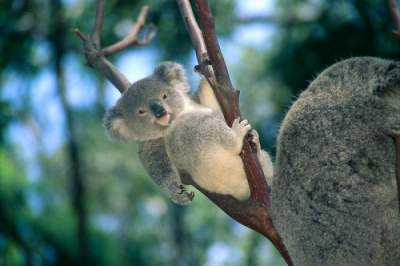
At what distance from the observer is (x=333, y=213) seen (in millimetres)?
3959

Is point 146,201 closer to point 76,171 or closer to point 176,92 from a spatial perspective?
point 76,171

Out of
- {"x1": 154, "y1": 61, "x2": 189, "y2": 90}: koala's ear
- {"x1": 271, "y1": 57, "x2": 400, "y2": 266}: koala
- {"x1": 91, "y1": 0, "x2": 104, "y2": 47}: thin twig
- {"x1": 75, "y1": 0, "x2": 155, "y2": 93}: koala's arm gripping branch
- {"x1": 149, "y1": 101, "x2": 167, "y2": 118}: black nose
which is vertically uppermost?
{"x1": 91, "y1": 0, "x2": 104, "y2": 47}: thin twig

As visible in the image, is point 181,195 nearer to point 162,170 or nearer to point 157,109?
point 162,170

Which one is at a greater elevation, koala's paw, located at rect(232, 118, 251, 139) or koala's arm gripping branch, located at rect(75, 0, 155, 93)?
koala's arm gripping branch, located at rect(75, 0, 155, 93)

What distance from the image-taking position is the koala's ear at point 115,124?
6051 millimetres

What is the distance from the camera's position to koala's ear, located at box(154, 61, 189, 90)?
6.37 m

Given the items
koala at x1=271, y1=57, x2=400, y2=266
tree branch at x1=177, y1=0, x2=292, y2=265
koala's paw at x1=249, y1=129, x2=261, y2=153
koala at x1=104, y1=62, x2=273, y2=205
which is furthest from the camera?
koala at x1=104, y1=62, x2=273, y2=205

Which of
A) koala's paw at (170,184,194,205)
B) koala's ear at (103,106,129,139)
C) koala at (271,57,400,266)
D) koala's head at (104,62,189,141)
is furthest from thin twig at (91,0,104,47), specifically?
koala at (271,57,400,266)

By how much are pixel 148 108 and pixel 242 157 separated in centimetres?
186

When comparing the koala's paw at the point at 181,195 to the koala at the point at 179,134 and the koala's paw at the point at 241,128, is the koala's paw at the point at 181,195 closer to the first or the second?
the koala at the point at 179,134

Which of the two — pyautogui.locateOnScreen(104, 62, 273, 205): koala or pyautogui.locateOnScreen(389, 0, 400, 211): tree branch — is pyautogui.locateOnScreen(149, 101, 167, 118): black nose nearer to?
pyautogui.locateOnScreen(104, 62, 273, 205): koala

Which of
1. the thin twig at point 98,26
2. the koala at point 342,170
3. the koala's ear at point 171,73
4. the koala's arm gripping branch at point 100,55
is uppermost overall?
the thin twig at point 98,26

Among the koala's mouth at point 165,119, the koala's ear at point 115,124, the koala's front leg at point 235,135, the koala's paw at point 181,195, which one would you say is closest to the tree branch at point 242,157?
the koala's front leg at point 235,135

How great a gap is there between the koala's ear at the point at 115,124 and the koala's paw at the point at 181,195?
122cm
